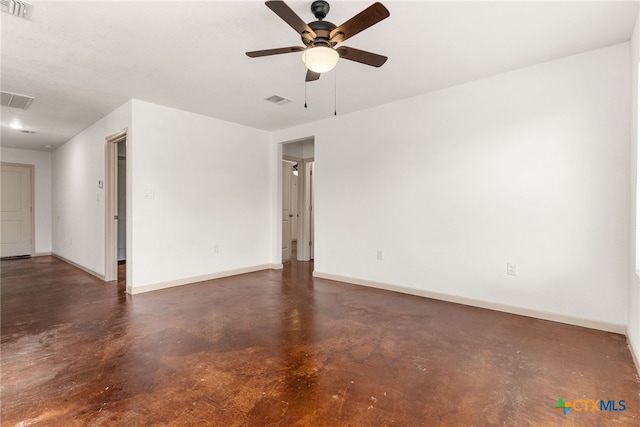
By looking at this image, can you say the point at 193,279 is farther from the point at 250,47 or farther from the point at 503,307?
the point at 503,307

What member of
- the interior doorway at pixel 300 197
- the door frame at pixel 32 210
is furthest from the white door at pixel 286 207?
the door frame at pixel 32 210

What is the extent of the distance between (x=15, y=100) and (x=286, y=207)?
14.9 ft

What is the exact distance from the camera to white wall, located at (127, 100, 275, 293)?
421cm

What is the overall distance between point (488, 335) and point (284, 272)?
11.5 feet

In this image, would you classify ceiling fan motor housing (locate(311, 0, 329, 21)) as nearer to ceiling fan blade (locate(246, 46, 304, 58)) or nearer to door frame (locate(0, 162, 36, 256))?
ceiling fan blade (locate(246, 46, 304, 58))

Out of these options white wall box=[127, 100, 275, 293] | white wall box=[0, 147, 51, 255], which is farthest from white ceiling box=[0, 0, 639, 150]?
white wall box=[0, 147, 51, 255]

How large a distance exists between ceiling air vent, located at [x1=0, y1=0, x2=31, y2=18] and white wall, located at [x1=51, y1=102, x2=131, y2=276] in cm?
194

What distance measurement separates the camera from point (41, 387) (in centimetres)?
198

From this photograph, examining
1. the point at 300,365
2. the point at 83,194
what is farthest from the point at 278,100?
the point at 83,194

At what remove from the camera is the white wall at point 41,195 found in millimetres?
7438

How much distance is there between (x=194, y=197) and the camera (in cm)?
480

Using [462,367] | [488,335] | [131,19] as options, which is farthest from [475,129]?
[131,19]

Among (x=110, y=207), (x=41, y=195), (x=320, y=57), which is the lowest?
(x=110, y=207)

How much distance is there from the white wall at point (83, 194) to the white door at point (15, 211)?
1.97 feet
